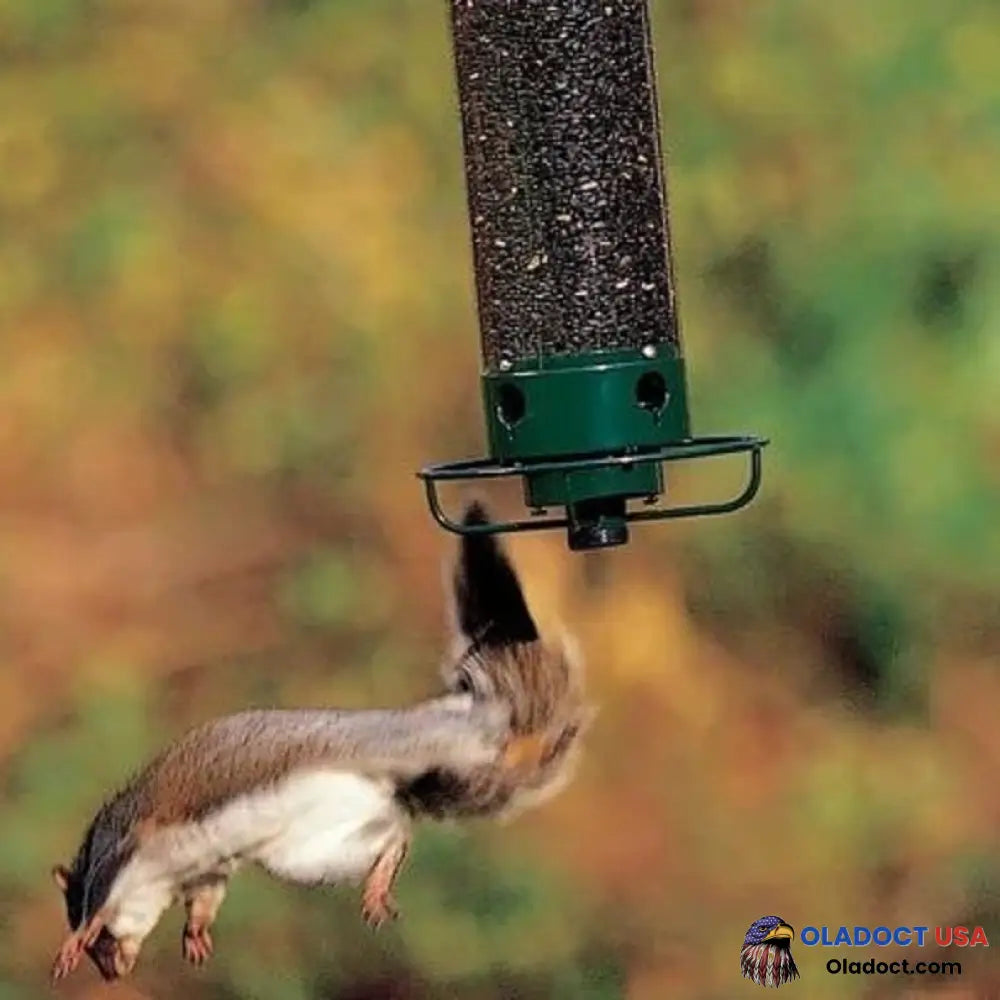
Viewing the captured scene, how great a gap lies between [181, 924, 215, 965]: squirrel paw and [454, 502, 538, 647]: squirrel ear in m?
0.27

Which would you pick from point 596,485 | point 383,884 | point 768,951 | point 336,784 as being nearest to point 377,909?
point 383,884

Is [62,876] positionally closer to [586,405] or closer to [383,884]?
[383,884]

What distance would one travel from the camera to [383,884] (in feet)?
4.75

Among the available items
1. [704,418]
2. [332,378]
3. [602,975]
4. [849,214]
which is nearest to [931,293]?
[849,214]

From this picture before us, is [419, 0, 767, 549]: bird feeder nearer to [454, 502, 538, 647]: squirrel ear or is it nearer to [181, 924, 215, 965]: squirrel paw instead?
[454, 502, 538, 647]: squirrel ear

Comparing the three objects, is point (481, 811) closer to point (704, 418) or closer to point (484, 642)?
point (484, 642)

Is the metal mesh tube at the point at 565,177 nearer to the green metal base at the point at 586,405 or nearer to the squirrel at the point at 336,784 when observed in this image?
the green metal base at the point at 586,405

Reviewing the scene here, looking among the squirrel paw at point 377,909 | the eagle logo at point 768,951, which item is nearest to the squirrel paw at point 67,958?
the squirrel paw at point 377,909

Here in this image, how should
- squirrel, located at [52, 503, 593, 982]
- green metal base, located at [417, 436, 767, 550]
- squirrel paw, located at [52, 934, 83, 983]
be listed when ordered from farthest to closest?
1. squirrel paw, located at [52, 934, 83, 983]
2. squirrel, located at [52, 503, 593, 982]
3. green metal base, located at [417, 436, 767, 550]

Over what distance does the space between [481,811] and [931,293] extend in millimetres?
485

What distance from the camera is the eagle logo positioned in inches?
62.0

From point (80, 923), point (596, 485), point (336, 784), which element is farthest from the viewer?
point (80, 923)

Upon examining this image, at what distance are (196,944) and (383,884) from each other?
153mm

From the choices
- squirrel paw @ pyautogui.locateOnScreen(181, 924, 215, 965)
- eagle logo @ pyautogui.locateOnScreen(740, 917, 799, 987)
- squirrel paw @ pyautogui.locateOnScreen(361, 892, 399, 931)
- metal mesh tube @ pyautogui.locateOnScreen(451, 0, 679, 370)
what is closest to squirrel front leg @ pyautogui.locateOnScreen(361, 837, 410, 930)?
squirrel paw @ pyautogui.locateOnScreen(361, 892, 399, 931)
